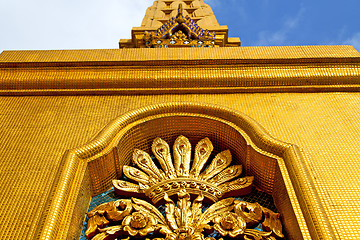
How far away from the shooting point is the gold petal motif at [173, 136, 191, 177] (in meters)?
4.34

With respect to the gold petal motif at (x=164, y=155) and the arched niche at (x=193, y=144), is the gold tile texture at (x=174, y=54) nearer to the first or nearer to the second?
the arched niche at (x=193, y=144)

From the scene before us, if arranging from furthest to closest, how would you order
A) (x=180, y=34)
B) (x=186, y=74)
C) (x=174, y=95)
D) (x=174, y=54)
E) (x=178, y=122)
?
(x=180, y=34), (x=174, y=54), (x=186, y=74), (x=174, y=95), (x=178, y=122)

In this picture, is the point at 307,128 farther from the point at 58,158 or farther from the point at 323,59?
the point at 58,158

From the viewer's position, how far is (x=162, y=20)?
10.1 meters

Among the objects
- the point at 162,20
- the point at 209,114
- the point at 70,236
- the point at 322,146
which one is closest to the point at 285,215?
the point at 322,146

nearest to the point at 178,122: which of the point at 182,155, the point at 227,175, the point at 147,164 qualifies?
the point at 182,155

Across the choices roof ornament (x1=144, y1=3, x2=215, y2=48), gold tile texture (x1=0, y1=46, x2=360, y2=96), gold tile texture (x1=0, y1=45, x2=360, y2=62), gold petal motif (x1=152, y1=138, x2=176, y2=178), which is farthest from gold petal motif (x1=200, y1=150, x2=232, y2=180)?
roof ornament (x1=144, y1=3, x2=215, y2=48)

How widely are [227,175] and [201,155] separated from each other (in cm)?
42

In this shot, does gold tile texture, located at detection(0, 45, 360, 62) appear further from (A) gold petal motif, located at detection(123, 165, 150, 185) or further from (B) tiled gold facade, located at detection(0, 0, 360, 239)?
(A) gold petal motif, located at detection(123, 165, 150, 185)

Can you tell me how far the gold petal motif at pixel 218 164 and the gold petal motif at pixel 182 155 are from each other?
0.20 meters

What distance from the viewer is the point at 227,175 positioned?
4.33 m

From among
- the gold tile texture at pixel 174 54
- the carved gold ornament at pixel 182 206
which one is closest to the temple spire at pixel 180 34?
the gold tile texture at pixel 174 54

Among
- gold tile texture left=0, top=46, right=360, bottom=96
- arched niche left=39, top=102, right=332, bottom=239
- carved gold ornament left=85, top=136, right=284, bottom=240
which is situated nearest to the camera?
arched niche left=39, top=102, right=332, bottom=239

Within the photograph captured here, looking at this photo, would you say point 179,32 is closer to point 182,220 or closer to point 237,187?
point 237,187
